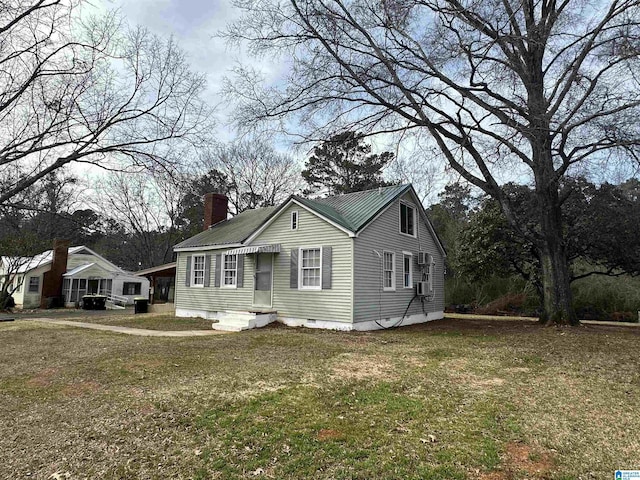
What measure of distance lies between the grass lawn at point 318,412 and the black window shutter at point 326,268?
3.91 meters

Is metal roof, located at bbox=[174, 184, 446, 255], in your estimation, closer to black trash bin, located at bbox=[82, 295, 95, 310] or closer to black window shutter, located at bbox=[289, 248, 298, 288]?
black window shutter, located at bbox=[289, 248, 298, 288]

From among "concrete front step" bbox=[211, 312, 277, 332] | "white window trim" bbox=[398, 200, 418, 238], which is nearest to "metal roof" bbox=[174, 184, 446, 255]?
"white window trim" bbox=[398, 200, 418, 238]

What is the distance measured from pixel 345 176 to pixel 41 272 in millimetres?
22928

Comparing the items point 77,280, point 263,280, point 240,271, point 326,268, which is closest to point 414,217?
point 326,268

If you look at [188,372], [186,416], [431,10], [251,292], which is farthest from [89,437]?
[431,10]

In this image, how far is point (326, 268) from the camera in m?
13.0

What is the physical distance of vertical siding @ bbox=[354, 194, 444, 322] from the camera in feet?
41.3

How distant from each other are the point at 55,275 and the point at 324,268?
22.8 metres

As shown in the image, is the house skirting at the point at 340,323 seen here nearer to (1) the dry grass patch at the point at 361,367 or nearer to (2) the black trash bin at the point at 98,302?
(1) the dry grass patch at the point at 361,367

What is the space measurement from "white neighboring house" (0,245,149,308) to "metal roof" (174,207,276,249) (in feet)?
32.7

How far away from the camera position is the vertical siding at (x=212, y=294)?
15.2 m

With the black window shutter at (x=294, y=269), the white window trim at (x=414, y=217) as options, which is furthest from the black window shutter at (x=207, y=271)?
the white window trim at (x=414, y=217)

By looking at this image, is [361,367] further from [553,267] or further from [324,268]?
[553,267]

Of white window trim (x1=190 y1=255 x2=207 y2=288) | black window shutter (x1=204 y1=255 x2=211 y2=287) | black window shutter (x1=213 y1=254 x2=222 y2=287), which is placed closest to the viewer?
black window shutter (x1=213 y1=254 x2=222 y2=287)
